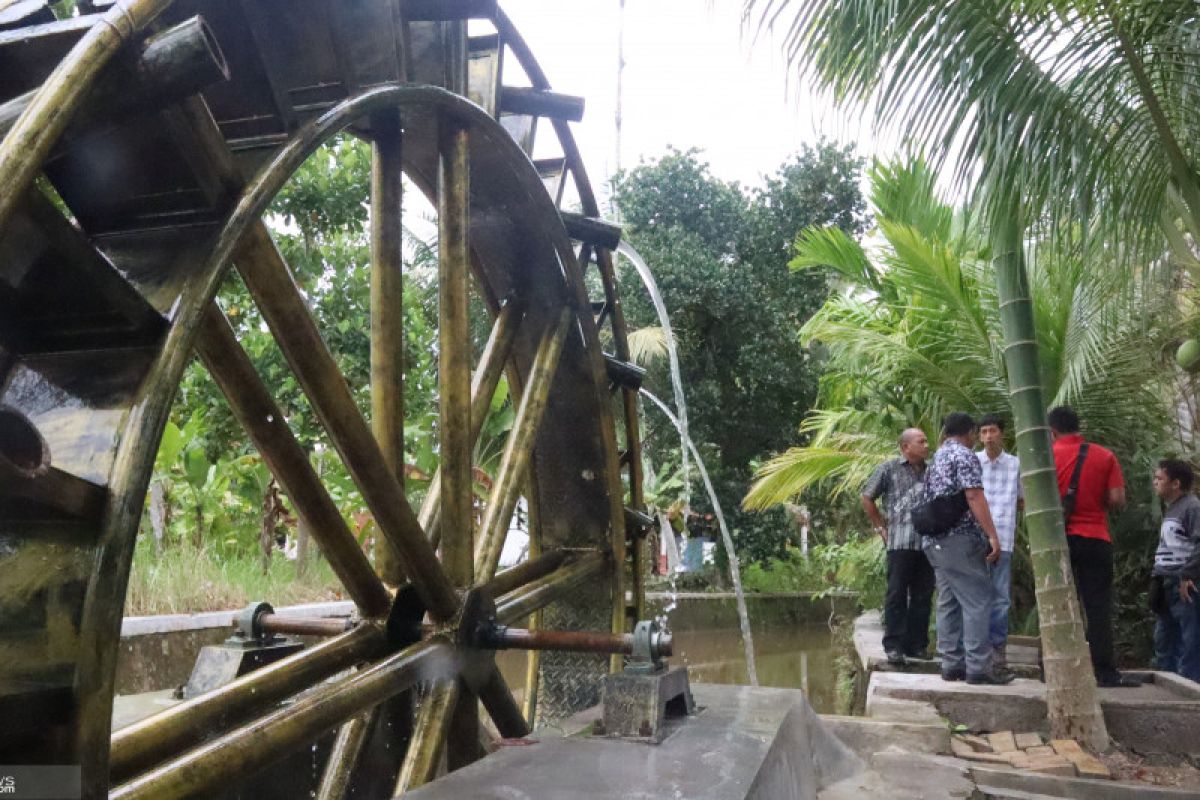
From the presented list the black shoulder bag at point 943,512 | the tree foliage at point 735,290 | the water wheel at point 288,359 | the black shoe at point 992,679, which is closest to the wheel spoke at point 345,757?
the water wheel at point 288,359

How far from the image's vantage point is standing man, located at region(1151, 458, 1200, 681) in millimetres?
5879

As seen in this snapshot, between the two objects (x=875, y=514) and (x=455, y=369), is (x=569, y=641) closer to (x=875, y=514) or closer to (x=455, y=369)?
(x=455, y=369)

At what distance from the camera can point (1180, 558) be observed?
235 inches

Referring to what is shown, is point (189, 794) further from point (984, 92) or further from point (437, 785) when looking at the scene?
point (984, 92)

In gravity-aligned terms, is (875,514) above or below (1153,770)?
above

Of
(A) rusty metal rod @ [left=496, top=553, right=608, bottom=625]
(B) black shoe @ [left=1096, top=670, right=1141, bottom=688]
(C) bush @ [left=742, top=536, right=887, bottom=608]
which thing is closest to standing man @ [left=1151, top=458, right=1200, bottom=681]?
(B) black shoe @ [left=1096, top=670, right=1141, bottom=688]

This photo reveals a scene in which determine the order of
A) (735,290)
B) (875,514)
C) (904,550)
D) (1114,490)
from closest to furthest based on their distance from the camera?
(1114,490) < (904,550) < (875,514) < (735,290)

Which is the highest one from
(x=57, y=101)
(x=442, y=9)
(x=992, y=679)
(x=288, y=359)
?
(x=442, y=9)

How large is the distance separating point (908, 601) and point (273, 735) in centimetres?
513

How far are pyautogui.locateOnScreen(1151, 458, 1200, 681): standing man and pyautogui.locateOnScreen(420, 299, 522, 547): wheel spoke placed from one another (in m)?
4.06

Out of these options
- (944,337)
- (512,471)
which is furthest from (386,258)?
(944,337)

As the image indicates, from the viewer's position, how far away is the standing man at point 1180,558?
19.3 feet

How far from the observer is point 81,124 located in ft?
6.27

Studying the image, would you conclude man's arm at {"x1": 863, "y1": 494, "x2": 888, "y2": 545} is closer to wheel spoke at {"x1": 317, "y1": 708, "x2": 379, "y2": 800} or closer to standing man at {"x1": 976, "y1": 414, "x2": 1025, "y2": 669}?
standing man at {"x1": 976, "y1": 414, "x2": 1025, "y2": 669}
